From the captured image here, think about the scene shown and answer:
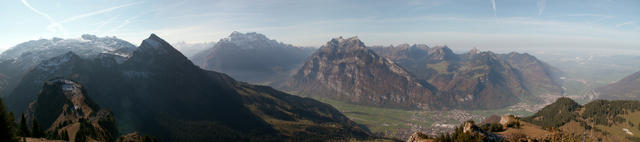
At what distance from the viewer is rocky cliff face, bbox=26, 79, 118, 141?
118 m

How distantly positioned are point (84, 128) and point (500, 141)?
163m

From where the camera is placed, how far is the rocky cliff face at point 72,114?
118088 mm

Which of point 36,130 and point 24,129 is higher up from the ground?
point 24,129

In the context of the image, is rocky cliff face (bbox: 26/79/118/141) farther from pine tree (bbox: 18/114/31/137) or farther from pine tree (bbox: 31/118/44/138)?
pine tree (bbox: 18/114/31/137)

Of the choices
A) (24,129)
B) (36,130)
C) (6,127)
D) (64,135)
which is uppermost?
(6,127)

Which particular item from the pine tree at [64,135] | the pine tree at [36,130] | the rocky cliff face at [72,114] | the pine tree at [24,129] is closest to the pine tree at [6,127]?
the pine tree at [24,129]

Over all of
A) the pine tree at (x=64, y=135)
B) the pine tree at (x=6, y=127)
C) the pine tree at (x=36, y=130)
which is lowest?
the pine tree at (x=64, y=135)

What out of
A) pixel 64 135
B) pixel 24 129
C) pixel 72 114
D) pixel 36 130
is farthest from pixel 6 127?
pixel 72 114

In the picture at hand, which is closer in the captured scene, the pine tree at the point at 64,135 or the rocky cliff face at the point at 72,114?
the pine tree at the point at 64,135

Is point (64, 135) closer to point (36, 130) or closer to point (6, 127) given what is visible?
point (36, 130)

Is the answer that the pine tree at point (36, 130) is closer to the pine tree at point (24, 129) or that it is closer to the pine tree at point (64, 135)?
the pine tree at point (24, 129)

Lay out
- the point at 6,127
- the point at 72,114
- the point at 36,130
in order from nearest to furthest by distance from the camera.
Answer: the point at 6,127 < the point at 36,130 < the point at 72,114

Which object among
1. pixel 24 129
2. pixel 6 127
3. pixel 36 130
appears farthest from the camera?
pixel 36 130

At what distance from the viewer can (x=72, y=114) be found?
160000 millimetres
